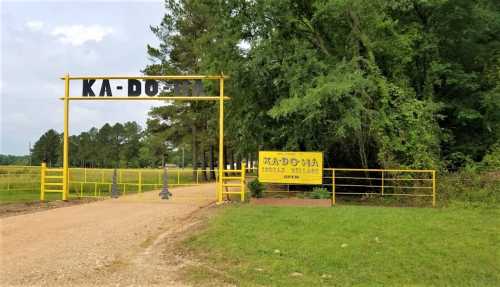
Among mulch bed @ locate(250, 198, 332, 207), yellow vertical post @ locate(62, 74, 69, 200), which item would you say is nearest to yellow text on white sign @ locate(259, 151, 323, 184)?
mulch bed @ locate(250, 198, 332, 207)

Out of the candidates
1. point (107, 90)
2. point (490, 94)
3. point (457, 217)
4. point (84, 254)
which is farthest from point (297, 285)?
point (490, 94)

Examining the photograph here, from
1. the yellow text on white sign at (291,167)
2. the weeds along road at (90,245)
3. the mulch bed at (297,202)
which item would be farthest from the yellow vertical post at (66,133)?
the mulch bed at (297,202)

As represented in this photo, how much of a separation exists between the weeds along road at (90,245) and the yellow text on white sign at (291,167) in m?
3.02

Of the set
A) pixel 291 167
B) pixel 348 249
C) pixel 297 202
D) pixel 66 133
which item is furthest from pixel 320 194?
pixel 66 133

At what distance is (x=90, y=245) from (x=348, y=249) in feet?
17.5

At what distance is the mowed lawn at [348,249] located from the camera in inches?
262

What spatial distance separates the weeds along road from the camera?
22.3ft

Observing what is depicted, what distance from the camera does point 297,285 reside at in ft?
20.6

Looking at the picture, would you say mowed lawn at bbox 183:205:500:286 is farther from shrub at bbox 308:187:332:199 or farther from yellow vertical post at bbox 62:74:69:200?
yellow vertical post at bbox 62:74:69:200

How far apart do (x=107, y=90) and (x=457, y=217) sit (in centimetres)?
1335

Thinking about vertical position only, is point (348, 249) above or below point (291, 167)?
below

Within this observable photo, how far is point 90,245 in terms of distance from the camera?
9117 millimetres

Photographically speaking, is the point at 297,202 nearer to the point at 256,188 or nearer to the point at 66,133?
the point at 256,188

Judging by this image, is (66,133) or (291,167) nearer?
(291,167)
